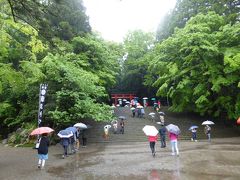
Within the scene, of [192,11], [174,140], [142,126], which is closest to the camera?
[174,140]

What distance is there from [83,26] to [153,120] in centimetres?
1185

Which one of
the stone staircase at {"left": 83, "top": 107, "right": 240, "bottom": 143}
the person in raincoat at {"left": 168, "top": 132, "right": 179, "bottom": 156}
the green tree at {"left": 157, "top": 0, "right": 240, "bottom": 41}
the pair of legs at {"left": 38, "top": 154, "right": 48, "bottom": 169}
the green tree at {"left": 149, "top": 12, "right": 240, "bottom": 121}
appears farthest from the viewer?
the green tree at {"left": 157, "top": 0, "right": 240, "bottom": 41}

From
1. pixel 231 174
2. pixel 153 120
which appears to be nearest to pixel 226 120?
pixel 153 120

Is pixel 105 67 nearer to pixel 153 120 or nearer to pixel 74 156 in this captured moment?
pixel 153 120

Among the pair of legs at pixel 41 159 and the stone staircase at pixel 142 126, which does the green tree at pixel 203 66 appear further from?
the pair of legs at pixel 41 159

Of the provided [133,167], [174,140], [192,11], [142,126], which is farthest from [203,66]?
[133,167]

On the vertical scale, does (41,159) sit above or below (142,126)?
below

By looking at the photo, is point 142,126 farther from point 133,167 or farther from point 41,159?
point 133,167

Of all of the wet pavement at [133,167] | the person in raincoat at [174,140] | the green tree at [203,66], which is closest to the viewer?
the wet pavement at [133,167]

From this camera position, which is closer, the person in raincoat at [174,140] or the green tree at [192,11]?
the person in raincoat at [174,140]

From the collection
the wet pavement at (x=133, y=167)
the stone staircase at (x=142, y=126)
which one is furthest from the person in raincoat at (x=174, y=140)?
the stone staircase at (x=142, y=126)

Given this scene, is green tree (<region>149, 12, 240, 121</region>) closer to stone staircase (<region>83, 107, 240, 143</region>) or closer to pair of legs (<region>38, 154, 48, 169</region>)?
stone staircase (<region>83, 107, 240, 143</region>)

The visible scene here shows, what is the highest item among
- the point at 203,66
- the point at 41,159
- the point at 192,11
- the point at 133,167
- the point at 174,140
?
the point at 192,11

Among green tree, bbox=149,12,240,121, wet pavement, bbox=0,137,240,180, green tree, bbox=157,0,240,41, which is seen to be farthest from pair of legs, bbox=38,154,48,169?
green tree, bbox=157,0,240,41
